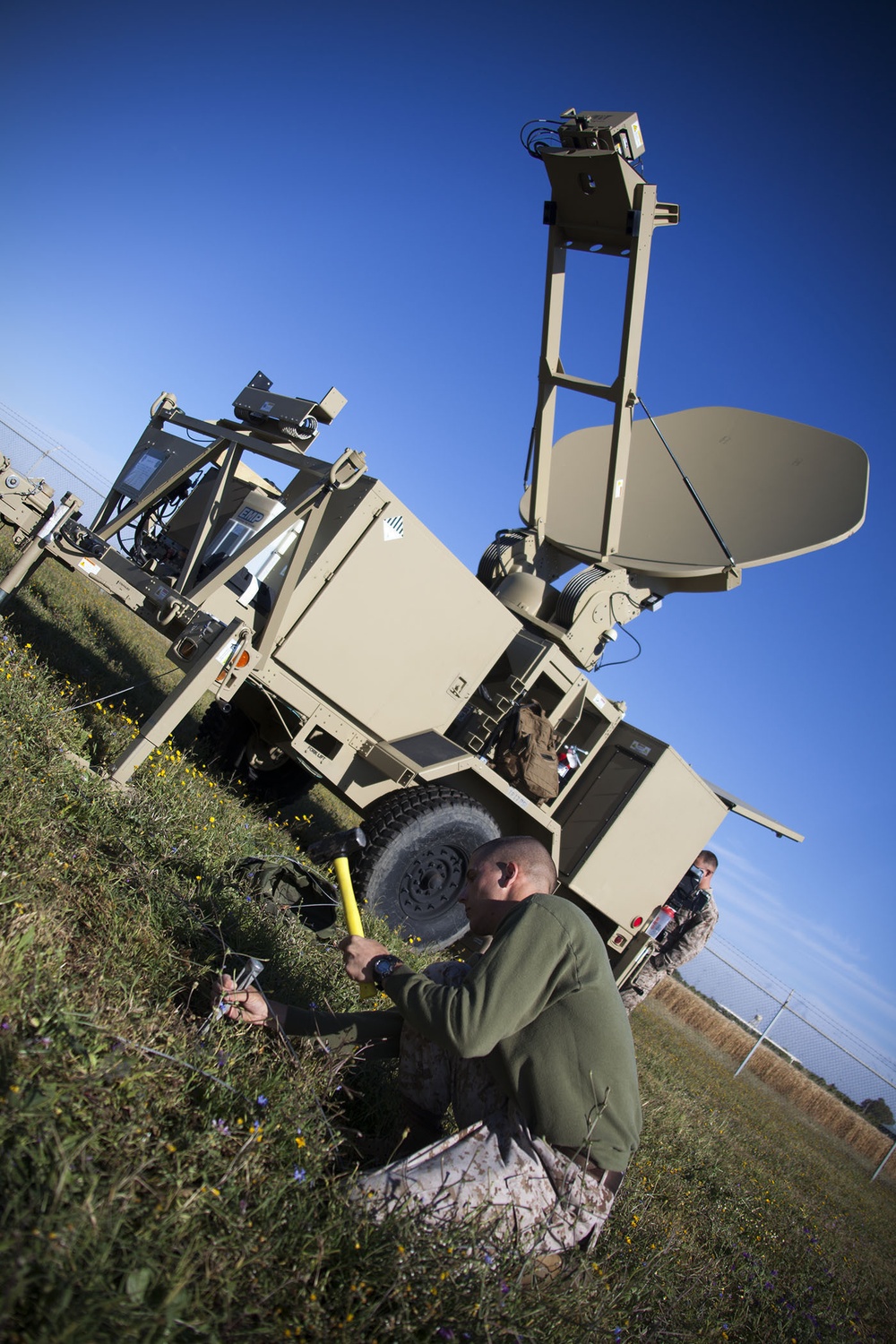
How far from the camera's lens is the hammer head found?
3.22 metres

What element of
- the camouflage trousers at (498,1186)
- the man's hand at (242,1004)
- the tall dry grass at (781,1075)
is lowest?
the tall dry grass at (781,1075)

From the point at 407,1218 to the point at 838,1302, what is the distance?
12.4ft

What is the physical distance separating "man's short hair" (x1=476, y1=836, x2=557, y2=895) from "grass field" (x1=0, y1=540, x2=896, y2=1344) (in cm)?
78

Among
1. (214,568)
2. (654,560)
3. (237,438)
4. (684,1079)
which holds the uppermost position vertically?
(654,560)

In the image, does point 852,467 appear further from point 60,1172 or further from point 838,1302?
point 60,1172

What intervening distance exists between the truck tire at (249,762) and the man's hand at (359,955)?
186 inches

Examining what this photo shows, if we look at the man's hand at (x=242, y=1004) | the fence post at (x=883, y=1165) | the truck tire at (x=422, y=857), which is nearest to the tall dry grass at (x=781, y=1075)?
the fence post at (x=883, y=1165)

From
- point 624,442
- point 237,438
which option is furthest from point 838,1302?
point 237,438

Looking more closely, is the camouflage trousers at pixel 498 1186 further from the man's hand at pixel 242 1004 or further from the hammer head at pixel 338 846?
the hammer head at pixel 338 846

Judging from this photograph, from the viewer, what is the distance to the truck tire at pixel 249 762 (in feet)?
24.7

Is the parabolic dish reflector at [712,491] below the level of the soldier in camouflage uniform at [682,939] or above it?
above

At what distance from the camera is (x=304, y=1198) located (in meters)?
2.02

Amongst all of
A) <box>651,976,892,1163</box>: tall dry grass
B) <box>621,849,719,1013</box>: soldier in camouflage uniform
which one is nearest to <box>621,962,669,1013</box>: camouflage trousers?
<box>621,849,719,1013</box>: soldier in camouflage uniform

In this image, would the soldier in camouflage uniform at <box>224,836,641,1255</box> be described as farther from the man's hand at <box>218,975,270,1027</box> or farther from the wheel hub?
the wheel hub
